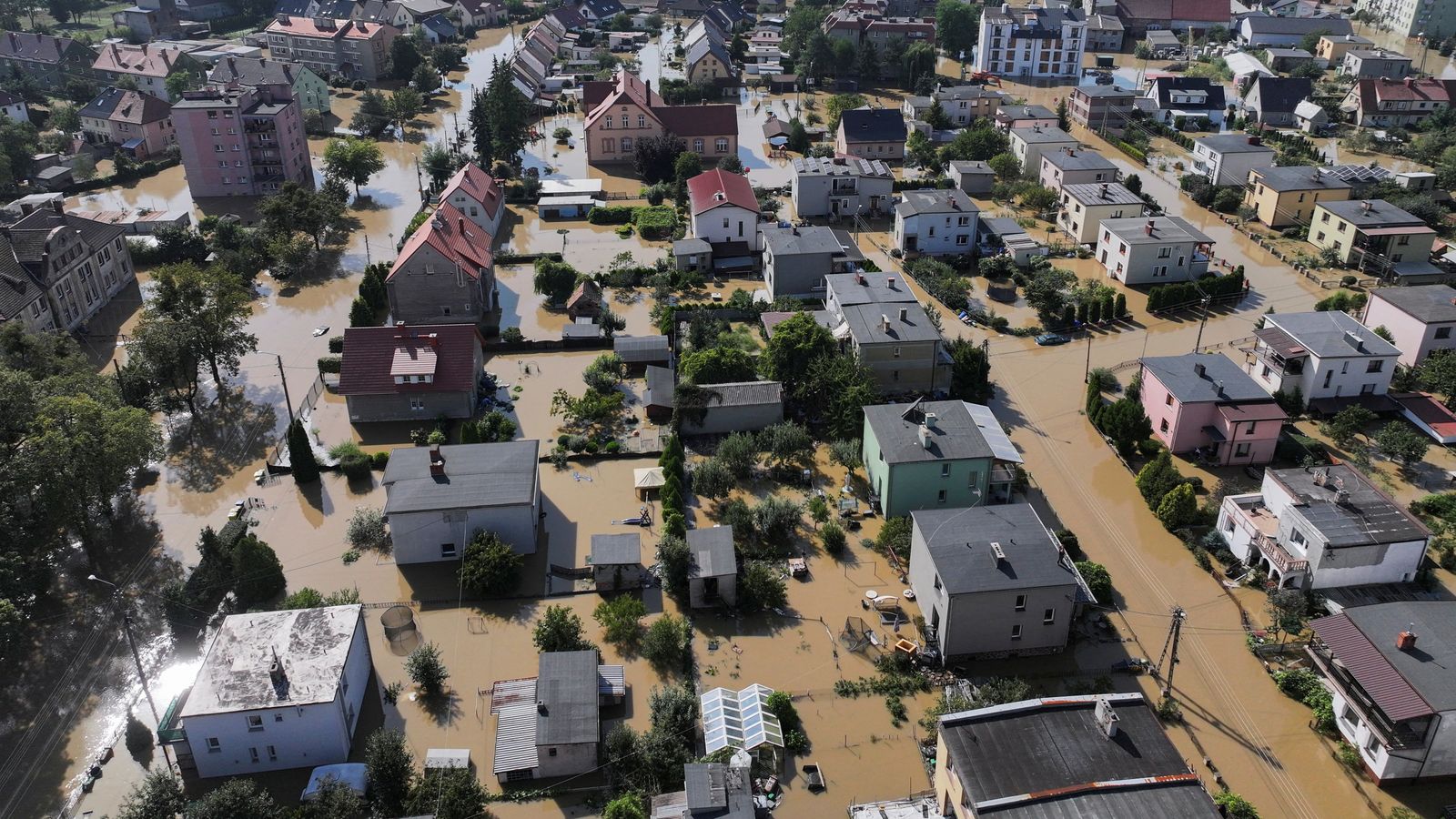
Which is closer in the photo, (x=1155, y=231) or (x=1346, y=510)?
(x=1346, y=510)

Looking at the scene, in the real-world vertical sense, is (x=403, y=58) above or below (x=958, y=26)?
below

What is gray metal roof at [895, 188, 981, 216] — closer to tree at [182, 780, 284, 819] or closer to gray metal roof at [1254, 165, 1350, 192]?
gray metal roof at [1254, 165, 1350, 192]

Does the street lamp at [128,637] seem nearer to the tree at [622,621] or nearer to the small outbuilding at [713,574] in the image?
the tree at [622,621]

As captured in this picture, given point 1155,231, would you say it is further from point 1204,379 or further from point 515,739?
point 515,739

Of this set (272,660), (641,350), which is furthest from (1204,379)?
(272,660)

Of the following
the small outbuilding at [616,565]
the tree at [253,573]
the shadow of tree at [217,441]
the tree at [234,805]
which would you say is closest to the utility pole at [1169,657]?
the small outbuilding at [616,565]

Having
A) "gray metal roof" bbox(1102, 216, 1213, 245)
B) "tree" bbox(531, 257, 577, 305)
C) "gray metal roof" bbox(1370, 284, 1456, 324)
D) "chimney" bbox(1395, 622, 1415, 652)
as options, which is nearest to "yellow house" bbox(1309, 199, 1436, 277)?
"gray metal roof" bbox(1370, 284, 1456, 324)
